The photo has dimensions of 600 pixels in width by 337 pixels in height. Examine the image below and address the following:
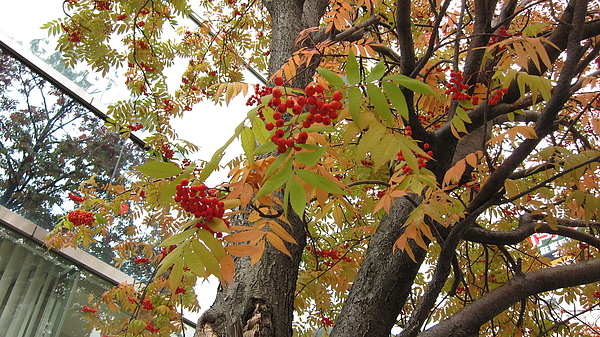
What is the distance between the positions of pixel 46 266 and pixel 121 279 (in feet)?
2.92

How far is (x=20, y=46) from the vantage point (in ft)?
16.1

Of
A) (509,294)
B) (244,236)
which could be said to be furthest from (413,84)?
(509,294)

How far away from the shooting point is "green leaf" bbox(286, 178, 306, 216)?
0.81 metres

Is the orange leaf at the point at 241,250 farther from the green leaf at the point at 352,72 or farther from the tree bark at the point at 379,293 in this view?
the tree bark at the point at 379,293

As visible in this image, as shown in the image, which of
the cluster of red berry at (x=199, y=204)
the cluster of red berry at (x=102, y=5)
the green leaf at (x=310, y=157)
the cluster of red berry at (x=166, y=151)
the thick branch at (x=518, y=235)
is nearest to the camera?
the green leaf at (x=310, y=157)

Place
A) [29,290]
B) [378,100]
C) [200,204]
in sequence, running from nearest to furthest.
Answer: [378,100] → [200,204] → [29,290]

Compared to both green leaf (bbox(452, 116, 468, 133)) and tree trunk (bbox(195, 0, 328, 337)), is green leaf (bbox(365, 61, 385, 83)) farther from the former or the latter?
tree trunk (bbox(195, 0, 328, 337))

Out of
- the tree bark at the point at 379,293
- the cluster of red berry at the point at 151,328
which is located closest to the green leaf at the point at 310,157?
the tree bark at the point at 379,293

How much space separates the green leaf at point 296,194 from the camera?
32.0 inches

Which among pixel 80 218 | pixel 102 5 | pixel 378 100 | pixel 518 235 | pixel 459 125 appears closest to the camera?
pixel 378 100

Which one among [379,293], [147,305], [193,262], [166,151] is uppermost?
[166,151]

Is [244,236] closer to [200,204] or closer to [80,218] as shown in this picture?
[200,204]

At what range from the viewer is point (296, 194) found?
2.75 ft

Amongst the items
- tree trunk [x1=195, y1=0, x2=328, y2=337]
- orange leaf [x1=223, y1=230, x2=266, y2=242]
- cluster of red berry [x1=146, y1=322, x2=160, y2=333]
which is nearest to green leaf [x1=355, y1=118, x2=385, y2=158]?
orange leaf [x1=223, y1=230, x2=266, y2=242]
